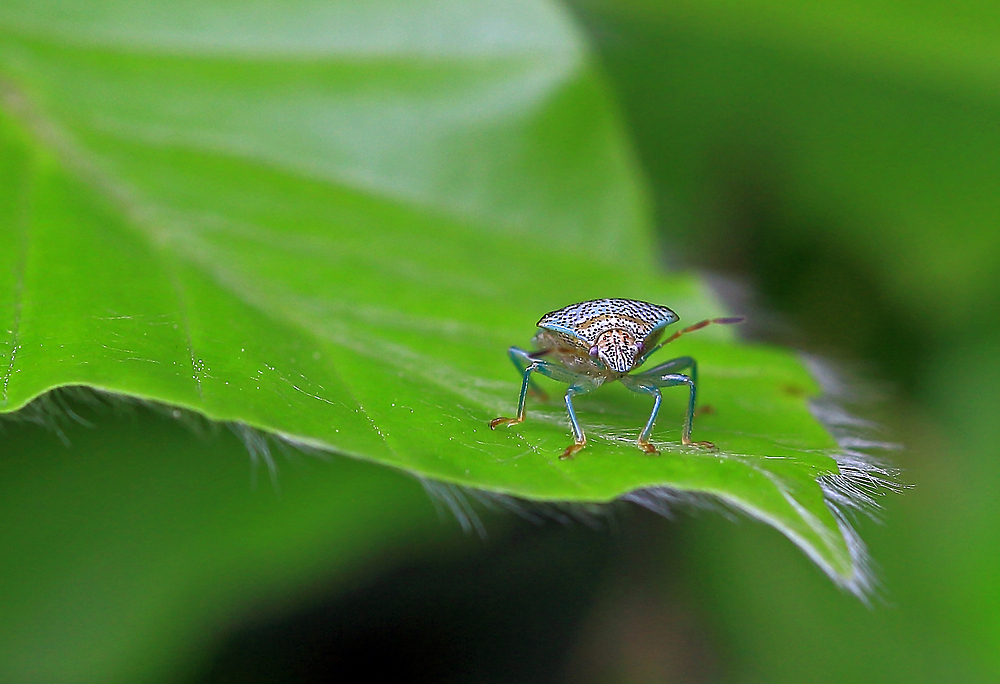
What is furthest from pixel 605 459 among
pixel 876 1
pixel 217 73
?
pixel 876 1

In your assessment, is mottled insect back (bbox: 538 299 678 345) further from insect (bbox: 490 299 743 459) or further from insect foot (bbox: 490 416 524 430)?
insect foot (bbox: 490 416 524 430)

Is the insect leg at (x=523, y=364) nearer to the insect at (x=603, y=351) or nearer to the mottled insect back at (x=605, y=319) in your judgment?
the insect at (x=603, y=351)

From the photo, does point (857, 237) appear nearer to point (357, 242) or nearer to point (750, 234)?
point (750, 234)

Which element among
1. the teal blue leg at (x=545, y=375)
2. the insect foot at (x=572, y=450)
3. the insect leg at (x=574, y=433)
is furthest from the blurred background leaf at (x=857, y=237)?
the insect foot at (x=572, y=450)

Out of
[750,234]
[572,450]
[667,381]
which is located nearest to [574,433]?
[572,450]

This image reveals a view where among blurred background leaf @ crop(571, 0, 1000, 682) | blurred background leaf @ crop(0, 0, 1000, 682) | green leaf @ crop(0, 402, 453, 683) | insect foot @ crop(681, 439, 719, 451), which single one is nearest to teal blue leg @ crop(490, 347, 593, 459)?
insect foot @ crop(681, 439, 719, 451)

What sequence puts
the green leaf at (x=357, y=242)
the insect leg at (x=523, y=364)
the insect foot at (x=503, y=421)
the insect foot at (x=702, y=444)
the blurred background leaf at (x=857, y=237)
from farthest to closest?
the blurred background leaf at (x=857, y=237) → the insect leg at (x=523, y=364) → the insect foot at (x=503, y=421) → the insect foot at (x=702, y=444) → the green leaf at (x=357, y=242)

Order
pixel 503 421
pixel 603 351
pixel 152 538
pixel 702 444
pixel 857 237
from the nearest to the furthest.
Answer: pixel 702 444 < pixel 503 421 < pixel 603 351 < pixel 152 538 < pixel 857 237
